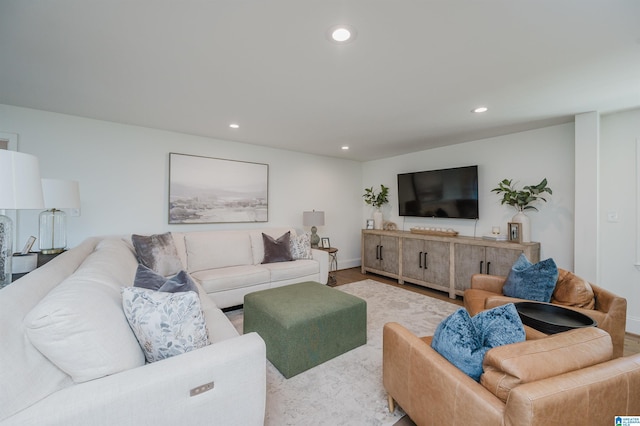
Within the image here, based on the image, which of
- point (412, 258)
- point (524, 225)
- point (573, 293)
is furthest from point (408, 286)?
point (573, 293)

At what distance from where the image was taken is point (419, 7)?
4.55ft

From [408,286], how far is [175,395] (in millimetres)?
4003

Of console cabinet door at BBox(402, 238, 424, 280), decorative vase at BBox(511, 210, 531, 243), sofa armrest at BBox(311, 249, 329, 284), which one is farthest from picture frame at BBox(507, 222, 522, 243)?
sofa armrest at BBox(311, 249, 329, 284)

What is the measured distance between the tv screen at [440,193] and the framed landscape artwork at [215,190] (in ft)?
8.36

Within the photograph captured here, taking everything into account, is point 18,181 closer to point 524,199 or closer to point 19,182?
point 19,182

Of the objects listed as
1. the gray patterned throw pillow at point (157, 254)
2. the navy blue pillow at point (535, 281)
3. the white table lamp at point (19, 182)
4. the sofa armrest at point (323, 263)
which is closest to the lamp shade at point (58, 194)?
the gray patterned throw pillow at point (157, 254)

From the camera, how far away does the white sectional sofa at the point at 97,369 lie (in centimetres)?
87

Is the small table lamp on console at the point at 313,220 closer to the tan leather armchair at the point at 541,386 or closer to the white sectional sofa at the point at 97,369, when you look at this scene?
the white sectional sofa at the point at 97,369

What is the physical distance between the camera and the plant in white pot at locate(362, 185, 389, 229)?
5.33m

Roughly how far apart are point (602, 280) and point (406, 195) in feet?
8.93

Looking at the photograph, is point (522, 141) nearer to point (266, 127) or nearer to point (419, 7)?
point (419, 7)

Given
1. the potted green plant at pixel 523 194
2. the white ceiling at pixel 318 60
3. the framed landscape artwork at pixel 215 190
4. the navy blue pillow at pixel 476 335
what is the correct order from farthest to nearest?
the framed landscape artwork at pixel 215 190
the potted green plant at pixel 523 194
the white ceiling at pixel 318 60
the navy blue pillow at pixel 476 335

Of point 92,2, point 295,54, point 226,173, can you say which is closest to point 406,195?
point 226,173

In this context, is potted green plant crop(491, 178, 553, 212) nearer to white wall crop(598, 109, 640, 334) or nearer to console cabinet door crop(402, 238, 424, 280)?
white wall crop(598, 109, 640, 334)
